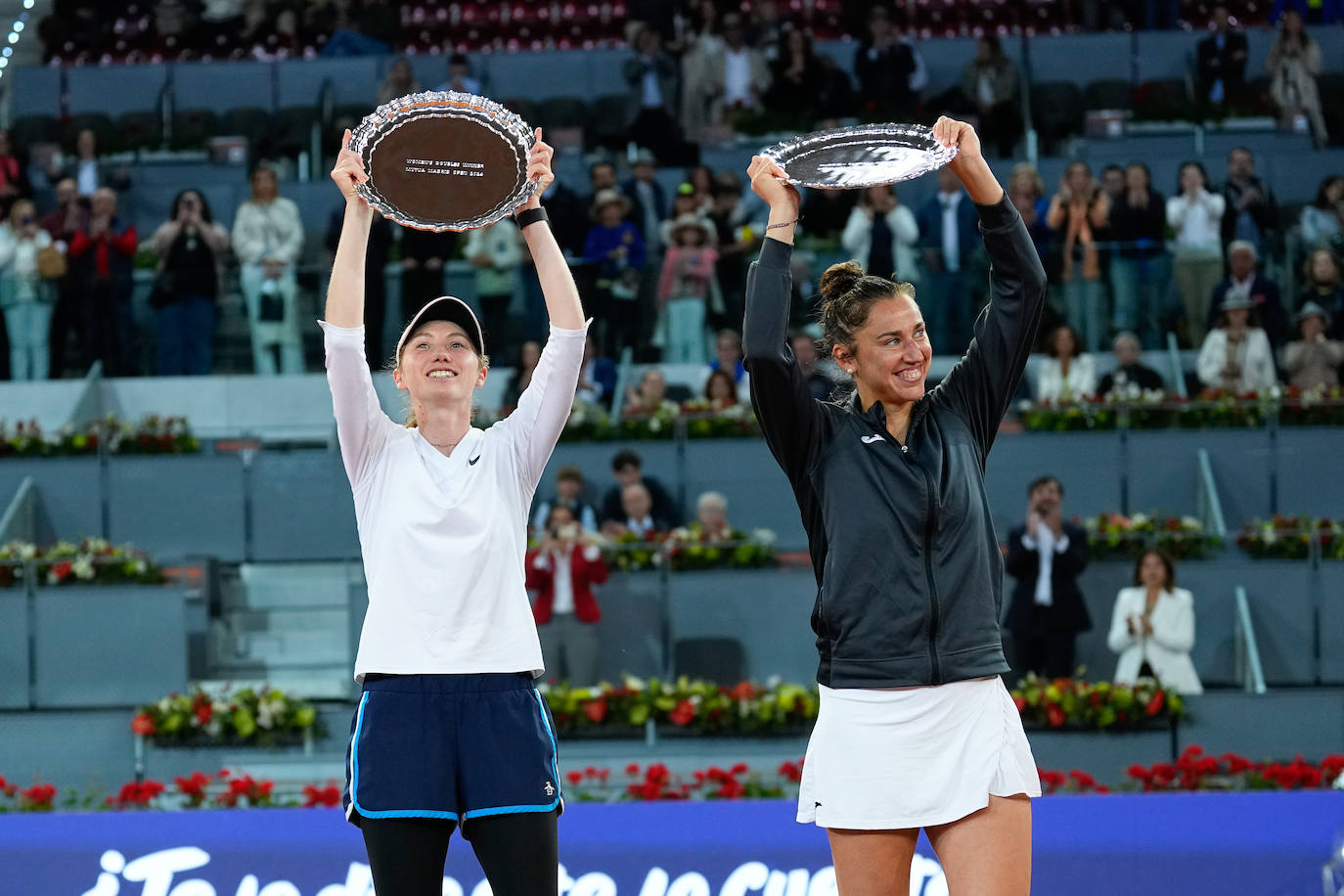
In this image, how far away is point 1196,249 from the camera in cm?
1147

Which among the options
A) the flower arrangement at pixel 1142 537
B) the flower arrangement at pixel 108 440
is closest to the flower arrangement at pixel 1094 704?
the flower arrangement at pixel 1142 537

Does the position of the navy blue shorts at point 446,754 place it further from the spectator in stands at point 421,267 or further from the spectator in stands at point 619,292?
the spectator in stands at point 619,292

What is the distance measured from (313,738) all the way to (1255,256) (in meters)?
6.77

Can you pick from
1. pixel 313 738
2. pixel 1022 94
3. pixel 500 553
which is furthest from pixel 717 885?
pixel 1022 94

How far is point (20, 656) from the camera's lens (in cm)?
901

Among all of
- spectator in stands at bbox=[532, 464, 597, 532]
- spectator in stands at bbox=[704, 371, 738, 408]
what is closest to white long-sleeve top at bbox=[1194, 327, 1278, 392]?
spectator in stands at bbox=[704, 371, 738, 408]

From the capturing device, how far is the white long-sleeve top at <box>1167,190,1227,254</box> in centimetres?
1152

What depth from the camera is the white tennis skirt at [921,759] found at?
133 inches

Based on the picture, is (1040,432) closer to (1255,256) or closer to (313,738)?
(1255,256)

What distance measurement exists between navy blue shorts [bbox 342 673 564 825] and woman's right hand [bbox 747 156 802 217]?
1.13 metres

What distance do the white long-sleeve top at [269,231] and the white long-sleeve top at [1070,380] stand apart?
5272 millimetres

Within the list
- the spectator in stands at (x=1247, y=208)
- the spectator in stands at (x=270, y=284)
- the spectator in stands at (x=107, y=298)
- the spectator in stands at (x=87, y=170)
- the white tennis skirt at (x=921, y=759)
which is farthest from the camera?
the spectator in stands at (x=87, y=170)

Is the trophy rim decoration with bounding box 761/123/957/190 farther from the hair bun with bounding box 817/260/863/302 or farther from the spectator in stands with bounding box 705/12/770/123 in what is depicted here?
the spectator in stands with bounding box 705/12/770/123

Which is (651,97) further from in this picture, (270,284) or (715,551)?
(715,551)
